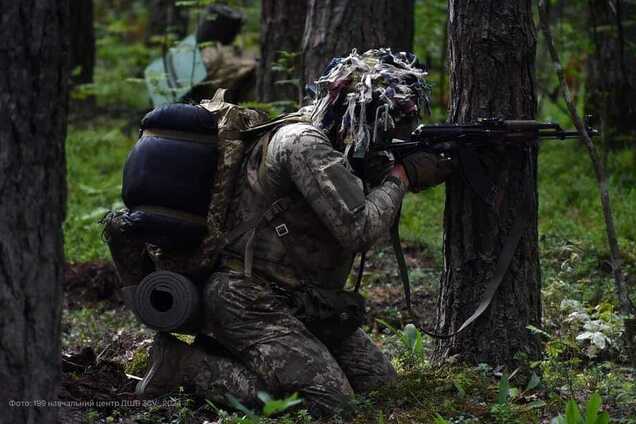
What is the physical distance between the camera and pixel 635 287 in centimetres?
738

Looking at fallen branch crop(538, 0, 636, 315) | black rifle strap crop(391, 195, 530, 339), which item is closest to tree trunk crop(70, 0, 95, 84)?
black rifle strap crop(391, 195, 530, 339)

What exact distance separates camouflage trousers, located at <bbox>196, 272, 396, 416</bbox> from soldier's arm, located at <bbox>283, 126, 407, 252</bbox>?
20.9 inches

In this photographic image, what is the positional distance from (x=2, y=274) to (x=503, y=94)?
282cm

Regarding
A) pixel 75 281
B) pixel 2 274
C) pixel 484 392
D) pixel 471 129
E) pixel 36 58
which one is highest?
pixel 36 58

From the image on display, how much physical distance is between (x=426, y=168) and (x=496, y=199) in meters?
0.42

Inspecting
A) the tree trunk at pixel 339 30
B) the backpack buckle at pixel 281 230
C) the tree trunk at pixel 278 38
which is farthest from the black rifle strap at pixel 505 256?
the tree trunk at pixel 278 38

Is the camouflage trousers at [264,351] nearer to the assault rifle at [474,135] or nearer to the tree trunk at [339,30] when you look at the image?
the assault rifle at [474,135]

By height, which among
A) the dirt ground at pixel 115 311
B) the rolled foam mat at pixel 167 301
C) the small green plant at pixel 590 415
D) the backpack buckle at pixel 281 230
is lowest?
the dirt ground at pixel 115 311

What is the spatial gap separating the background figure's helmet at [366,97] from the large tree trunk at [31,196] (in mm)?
1908

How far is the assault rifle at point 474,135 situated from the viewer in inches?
198

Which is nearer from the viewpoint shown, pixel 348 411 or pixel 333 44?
pixel 348 411

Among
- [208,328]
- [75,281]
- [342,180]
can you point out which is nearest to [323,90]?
[342,180]

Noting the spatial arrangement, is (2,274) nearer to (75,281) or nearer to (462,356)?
(462,356)

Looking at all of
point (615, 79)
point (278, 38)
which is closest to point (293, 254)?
point (278, 38)
